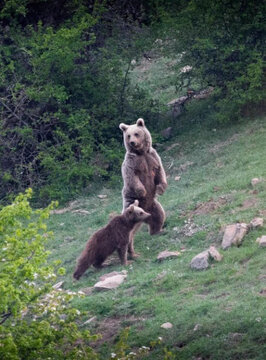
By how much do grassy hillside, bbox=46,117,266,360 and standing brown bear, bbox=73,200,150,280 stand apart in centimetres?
22

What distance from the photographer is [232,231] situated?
1239 cm

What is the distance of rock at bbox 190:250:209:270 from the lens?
38.5 ft

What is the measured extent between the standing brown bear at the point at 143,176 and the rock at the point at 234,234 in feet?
6.74

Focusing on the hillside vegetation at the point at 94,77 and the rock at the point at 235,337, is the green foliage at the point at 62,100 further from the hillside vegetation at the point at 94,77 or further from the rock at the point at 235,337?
the rock at the point at 235,337

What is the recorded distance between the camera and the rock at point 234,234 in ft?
39.9

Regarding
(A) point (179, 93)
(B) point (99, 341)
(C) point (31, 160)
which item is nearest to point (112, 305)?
(B) point (99, 341)

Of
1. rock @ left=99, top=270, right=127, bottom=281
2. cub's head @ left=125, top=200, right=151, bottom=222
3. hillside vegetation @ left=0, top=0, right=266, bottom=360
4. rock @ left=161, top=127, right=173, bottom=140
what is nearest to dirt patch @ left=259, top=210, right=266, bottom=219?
hillside vegetation @ left=0, top=0, right=266, bottom=360

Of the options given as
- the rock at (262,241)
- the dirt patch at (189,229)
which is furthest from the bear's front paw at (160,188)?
the rock at (262,241)

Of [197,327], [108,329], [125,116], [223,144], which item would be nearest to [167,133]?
[125,116]

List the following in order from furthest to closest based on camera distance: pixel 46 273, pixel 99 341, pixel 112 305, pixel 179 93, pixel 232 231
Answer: pixel 179 93
pixel 232 231
pixel 112 305
pixel 99 341
pixel 46 273

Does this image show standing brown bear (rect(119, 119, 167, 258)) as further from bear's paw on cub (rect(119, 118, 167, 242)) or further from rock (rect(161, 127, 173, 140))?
rock (rect(161, 127, 173, 140))

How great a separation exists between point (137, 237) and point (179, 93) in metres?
10.0

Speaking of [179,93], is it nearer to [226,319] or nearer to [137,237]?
[137,237]

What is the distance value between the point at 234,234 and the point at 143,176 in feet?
8.99
